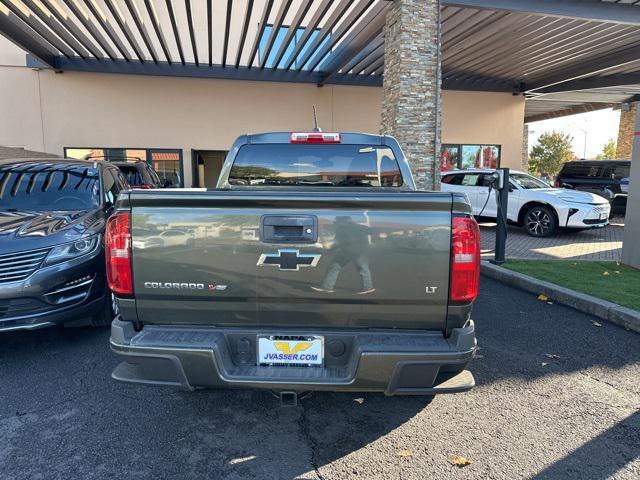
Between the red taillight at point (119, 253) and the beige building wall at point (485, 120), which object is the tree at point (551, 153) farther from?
the red taillight at point (119, 253)

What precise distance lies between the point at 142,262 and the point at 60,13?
10.6 m

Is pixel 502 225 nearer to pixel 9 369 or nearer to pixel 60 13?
pixel 9 369

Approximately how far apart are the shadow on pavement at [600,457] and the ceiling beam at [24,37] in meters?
13.2

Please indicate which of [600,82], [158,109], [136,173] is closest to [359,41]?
[136,173]

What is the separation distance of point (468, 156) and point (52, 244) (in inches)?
628

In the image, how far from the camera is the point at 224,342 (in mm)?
2355

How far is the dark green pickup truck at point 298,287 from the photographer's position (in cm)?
226

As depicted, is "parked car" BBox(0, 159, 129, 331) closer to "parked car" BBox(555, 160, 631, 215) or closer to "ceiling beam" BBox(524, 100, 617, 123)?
"parked car" BBox(555, 160, 631, 215)

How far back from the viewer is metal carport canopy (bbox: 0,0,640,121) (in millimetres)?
9805

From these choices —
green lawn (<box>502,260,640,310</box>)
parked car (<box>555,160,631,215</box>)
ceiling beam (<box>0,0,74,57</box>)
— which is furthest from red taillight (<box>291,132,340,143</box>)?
parked car (<box>555,160,631,215</box>)

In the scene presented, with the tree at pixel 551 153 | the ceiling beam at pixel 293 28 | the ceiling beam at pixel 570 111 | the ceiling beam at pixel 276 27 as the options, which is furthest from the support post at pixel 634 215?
the tree at pixel 551 153

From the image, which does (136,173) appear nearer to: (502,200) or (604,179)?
(502,200)

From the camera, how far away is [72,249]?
153 inches

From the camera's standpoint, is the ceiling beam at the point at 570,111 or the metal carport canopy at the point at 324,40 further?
the ceiling beam at the point at 570,111
